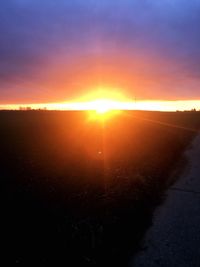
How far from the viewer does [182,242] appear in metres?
6.65

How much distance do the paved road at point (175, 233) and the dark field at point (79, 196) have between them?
24cm

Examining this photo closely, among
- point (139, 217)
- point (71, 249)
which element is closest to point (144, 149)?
point (139, 217)

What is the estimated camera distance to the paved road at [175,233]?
6.07m

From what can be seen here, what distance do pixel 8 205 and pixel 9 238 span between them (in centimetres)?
140

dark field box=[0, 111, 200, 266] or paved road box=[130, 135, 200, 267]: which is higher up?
dark field box=[0, 111, 200, 266]

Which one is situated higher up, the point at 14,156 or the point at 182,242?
the point at 14,156

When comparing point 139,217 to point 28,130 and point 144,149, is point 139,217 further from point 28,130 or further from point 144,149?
point 28,130

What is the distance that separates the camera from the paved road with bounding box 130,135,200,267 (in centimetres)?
607

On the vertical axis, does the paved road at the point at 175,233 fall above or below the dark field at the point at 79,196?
below

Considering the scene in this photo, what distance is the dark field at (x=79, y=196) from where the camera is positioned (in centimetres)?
614

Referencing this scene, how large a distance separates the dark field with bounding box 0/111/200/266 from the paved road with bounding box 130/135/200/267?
24 cm

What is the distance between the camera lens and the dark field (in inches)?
242

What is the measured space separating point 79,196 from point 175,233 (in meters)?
2.41

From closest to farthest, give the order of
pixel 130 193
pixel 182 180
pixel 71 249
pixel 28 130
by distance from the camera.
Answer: pixel 71 249 → pixel 130 193 → pixel 182 180 → pixel 28 130
